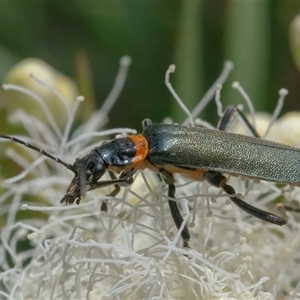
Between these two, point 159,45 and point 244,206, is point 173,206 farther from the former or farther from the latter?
point 159,45

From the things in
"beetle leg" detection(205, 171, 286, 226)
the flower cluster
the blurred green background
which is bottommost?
the flower cluster

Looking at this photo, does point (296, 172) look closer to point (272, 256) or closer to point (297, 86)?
point (272, 256)

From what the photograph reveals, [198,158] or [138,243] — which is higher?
[198,158]

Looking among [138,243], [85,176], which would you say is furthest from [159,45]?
[85,176]

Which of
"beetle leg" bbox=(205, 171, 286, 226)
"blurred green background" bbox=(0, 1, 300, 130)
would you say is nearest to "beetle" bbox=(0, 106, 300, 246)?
"beetle leg" bbox=(205, 171, 286, 226)

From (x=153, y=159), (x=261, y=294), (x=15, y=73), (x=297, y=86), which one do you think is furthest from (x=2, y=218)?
(x=297, y=86)

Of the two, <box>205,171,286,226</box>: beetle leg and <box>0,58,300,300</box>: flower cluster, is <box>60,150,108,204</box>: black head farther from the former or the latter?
<box>205,171,286,226</box>: beetle leg

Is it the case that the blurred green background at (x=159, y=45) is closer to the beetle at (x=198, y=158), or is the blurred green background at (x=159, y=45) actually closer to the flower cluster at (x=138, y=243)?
the flower cluster at (x=138, y=243)

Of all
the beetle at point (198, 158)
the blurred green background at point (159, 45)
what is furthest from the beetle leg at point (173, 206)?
the blurred green background at point (159, 45)
